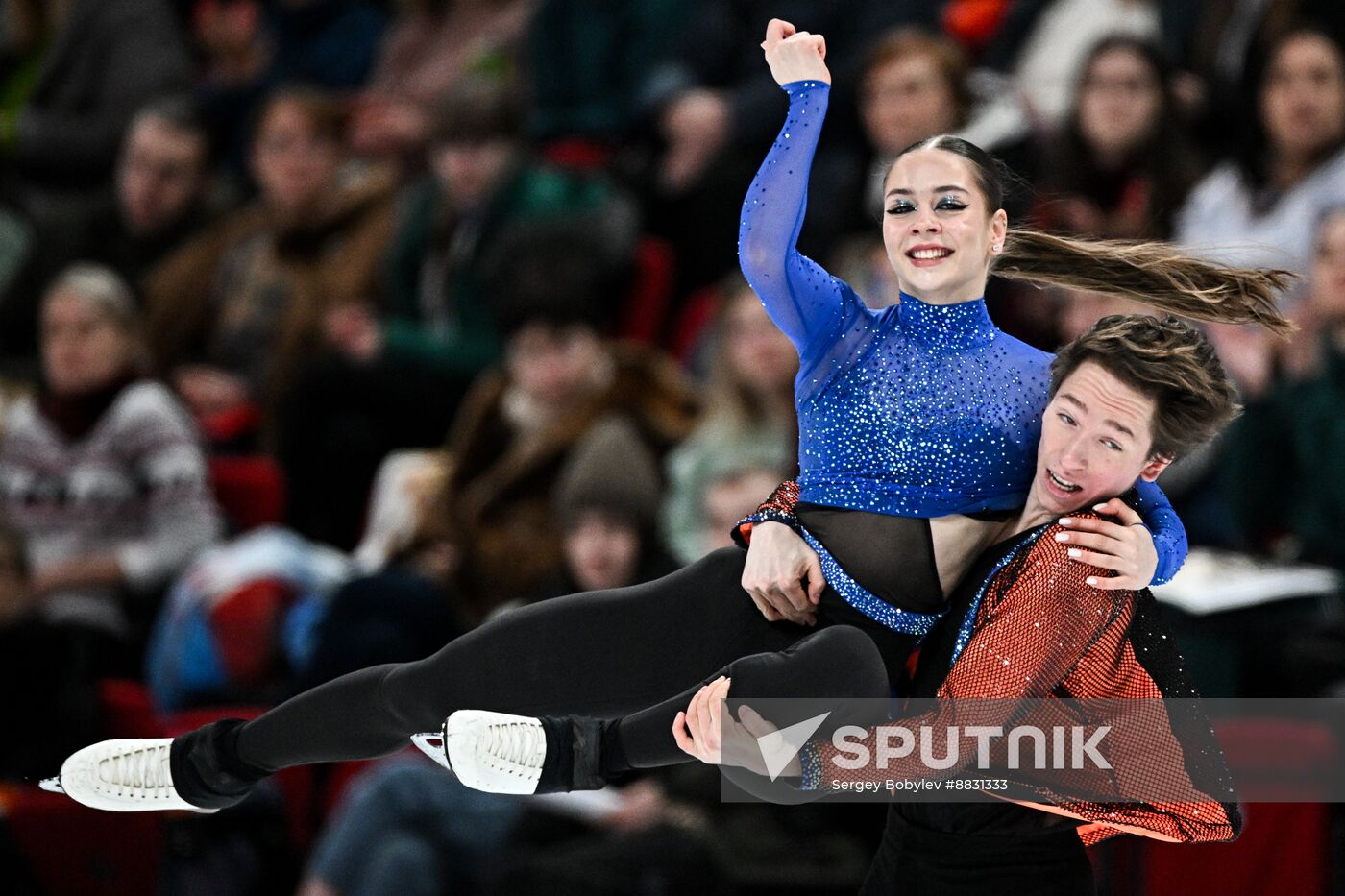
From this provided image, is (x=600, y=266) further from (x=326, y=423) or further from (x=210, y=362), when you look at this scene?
(x=210, y=362)

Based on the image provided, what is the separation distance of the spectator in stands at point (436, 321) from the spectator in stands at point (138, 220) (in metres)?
1.25

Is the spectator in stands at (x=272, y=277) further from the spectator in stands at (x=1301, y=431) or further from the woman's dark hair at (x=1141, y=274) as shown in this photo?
the woman's dark hair at (x=1141, y=274)

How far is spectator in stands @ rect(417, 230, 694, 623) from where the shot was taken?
554cm

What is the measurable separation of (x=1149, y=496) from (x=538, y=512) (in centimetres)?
291

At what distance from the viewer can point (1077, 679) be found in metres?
2.90

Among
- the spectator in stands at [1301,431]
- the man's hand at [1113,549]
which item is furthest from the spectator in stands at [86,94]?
the man's hand at [1113,549]

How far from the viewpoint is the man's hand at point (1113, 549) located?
277cm

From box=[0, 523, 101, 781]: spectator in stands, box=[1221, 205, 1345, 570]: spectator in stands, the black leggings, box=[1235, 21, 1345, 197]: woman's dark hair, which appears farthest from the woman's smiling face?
box=[0, 523, 101, 781]: spectator in stands

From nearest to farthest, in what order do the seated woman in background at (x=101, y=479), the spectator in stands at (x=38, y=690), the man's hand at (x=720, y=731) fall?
the man's hand at (x=720, y=731) → the spectator in stands at (x=38, y=690) → the seated woman in background at (x=101, y=479)

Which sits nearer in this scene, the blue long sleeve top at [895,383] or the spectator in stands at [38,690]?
the blue long sleeve top at [895,383]

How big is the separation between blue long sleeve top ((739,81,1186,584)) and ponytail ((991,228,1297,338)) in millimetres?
116

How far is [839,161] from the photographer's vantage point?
6.20m

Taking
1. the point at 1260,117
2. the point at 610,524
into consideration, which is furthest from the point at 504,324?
the point at 1260,117

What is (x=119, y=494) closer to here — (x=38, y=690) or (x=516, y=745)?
(x=38, y=690)
